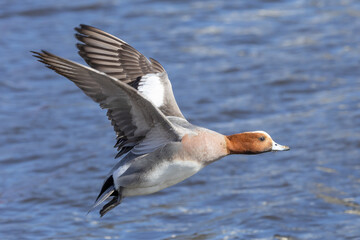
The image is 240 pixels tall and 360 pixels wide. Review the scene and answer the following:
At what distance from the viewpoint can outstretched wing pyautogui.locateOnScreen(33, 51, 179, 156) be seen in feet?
16.1

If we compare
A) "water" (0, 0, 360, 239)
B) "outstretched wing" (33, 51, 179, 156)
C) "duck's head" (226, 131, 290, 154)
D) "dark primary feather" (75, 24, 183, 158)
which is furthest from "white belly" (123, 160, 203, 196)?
"water" (0, 0, 360, 239)

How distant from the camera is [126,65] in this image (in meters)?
6.41

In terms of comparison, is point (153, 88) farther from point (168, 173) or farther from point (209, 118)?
point (209, 118)

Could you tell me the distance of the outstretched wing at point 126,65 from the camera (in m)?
6.16

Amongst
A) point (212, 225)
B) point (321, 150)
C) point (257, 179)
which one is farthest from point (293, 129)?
point (212, 225)

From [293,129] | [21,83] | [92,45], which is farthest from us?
[21,83]

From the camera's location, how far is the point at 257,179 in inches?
306

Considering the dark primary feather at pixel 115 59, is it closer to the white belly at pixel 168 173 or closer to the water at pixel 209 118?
the white belly at pixel 168 173

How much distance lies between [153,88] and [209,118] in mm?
2890

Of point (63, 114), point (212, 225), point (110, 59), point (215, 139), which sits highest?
point (110, 59)

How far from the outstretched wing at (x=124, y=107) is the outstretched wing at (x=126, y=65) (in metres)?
0.59

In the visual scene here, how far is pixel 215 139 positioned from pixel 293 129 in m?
3.18

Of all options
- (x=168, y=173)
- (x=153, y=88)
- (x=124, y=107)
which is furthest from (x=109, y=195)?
(x=153, y=88)

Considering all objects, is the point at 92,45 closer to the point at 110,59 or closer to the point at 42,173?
the point at 110,59
